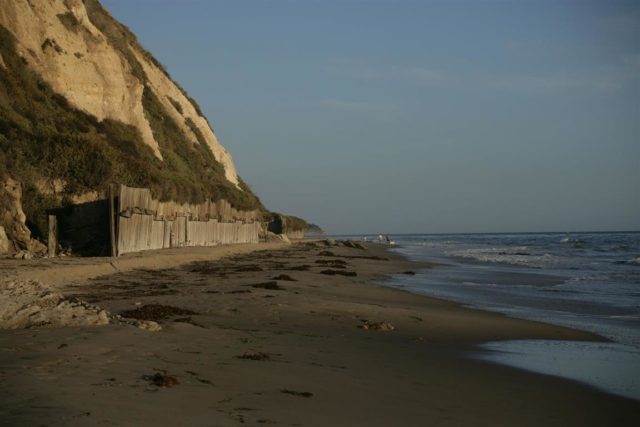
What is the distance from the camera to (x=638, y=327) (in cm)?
1291

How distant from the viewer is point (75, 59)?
35.1m

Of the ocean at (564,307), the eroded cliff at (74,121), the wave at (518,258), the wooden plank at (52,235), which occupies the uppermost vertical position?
the eroded cliff at (74,121)

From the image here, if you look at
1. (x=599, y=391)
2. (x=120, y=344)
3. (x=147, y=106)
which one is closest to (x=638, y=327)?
(x=599, y=391)

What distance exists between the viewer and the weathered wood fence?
2150 centimetres

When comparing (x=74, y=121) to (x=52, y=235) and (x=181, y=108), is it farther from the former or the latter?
(x=181, y=108)

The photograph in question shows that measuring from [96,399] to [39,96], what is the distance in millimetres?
28646

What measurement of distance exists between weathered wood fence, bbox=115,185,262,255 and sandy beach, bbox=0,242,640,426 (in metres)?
8.66

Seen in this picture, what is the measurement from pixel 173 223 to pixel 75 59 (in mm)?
11979

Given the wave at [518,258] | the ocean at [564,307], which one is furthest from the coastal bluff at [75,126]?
the wave at [518,258]

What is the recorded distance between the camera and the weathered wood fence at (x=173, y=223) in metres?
21.5

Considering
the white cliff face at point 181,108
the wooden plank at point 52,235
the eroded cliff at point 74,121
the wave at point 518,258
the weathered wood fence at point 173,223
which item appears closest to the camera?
the wooden plank at point 52,235

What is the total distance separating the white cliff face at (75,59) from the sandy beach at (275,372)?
23.8 m

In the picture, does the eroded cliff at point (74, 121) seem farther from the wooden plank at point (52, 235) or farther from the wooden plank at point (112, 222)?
the wooden plank at point (112, 222)

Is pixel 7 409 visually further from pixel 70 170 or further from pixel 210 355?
pixel 70 170
